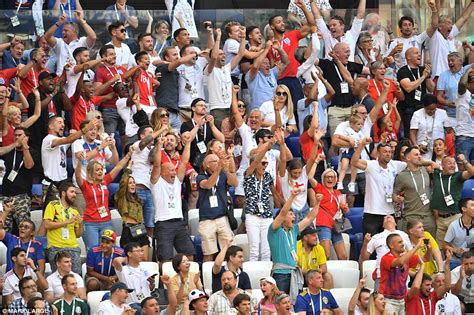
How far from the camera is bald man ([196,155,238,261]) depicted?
65.2ft

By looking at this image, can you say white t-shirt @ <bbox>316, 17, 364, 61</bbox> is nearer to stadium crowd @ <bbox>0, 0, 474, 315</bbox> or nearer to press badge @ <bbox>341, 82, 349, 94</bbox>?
stadium crowd @ <bbox>0, 0, 474, 315</bbox>

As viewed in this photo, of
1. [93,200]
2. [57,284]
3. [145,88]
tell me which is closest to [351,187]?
[145,88]

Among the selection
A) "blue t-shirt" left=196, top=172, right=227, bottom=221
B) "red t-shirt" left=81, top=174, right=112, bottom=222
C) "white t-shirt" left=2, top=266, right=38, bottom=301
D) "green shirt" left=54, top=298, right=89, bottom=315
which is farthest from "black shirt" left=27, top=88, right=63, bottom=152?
"green shirt" left=54, top=298, right=89, bottom=315

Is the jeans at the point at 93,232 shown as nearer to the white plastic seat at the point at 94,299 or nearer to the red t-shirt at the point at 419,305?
the white plastic seat at the point at 94,299

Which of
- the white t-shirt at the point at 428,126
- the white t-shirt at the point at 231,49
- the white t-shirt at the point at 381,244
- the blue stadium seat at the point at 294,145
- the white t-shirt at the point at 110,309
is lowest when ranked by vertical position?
the white t-shirt at the point at 110,309

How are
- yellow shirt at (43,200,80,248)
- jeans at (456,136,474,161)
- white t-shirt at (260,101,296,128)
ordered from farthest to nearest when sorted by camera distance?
jeans at (456,136,474,161) < white t-shirt at (260,101,296,128) < yellow shirt at (43,200,80,248)

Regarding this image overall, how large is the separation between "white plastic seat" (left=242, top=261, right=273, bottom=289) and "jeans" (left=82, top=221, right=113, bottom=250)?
66.8 inches

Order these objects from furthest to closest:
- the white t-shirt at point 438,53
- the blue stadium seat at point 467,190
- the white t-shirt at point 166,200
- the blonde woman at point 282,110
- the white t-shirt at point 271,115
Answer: the white t-shirt at point 438,53, the white t-shirt at point 271,115, the blonde woman at point 282,110, the blue stadium seat at point 467,190, the white t-shirt at point 166,200

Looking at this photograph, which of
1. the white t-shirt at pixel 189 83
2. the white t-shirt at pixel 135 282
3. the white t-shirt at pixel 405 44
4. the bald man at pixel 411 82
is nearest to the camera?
the white t-shirt at pixel 135 282

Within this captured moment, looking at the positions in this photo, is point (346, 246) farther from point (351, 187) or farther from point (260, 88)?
point (260, 88)

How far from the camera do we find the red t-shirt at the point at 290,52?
2320 cm

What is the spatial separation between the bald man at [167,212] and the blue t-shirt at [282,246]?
1.01 m

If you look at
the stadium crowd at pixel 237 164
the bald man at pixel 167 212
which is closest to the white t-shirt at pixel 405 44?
the stadium crowd at pixel 237 164

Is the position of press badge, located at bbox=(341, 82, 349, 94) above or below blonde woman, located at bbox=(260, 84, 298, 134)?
above
